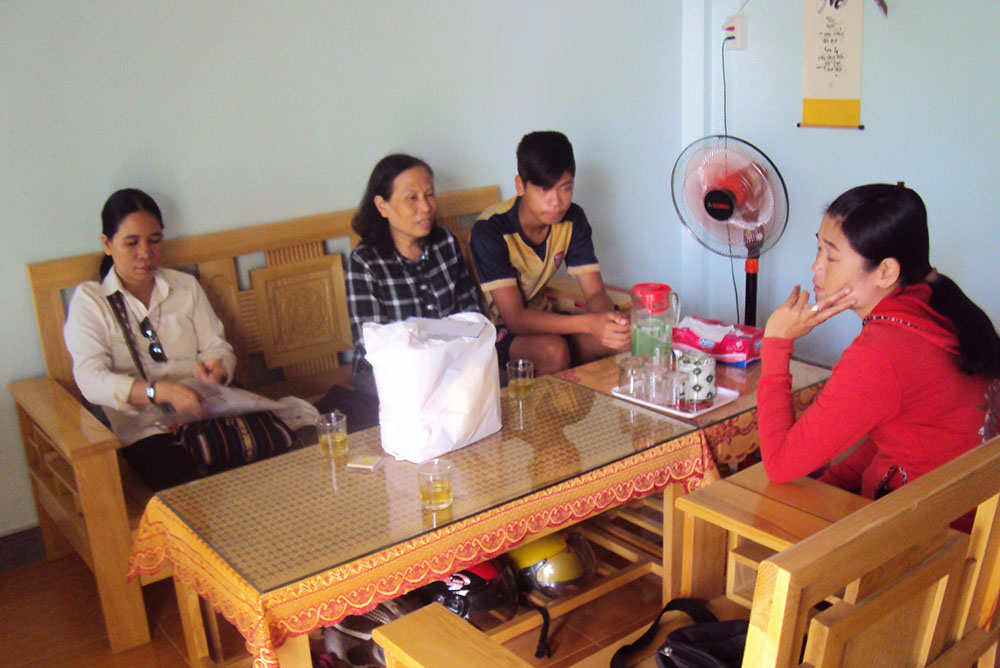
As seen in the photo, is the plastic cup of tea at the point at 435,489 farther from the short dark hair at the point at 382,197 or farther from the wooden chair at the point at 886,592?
the short dark hair at the point at 382,197

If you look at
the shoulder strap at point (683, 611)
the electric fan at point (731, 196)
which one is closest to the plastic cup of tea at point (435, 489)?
the shoulder strap at point (683, 611)

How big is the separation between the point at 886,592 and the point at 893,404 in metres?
0.63

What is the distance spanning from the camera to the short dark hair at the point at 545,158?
2.97m

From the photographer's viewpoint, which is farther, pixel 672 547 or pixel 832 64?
pixel 832 64

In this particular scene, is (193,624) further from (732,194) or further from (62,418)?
(732,194)

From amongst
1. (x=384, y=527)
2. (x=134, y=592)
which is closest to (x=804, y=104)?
(x=384, y=527)

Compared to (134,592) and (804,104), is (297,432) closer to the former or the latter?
(134,592)

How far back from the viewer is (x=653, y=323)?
250 cm

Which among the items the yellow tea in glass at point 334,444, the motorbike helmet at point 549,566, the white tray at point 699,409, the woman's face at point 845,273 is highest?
the woman's face at point 845,273

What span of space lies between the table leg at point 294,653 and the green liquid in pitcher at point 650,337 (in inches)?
48.5

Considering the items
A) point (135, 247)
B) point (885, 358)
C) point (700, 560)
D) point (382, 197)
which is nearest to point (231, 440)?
point (135, 247)

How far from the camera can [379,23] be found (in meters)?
3.27

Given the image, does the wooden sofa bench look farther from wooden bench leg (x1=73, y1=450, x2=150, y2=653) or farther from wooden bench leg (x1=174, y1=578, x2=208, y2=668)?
wooden bench leg (x1=174, y1=578, x2=208, y2=668)

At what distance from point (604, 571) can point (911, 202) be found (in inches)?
53.7
